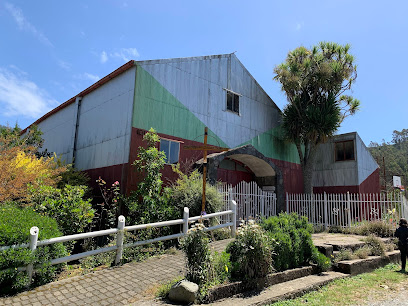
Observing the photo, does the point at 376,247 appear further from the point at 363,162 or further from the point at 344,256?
the point at 363,162

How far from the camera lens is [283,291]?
17.9 ft

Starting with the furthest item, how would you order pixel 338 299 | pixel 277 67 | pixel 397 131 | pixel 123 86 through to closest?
1. pixel 397 131
2. pixel 277 67
3. pixel 123 86
4. pixel 338 299

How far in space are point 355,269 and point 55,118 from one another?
1713 cm

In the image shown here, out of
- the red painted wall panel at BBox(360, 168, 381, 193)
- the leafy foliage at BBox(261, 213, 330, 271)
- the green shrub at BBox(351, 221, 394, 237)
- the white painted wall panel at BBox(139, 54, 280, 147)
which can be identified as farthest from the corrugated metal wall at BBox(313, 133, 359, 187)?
the leafy foliage at BBox(261, 213, 330, 271)

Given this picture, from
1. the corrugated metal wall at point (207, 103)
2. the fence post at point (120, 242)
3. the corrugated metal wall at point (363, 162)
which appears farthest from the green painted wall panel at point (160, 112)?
the corrugated metal wall at point (363, 162)

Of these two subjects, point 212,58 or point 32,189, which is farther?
point 212,58

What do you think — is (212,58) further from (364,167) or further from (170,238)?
(364,167)

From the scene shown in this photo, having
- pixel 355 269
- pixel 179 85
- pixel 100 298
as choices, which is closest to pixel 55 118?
pixel 179 85

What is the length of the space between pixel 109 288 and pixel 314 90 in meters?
15.2

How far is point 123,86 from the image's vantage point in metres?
11.8

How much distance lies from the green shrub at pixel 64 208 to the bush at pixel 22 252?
3.87 ft

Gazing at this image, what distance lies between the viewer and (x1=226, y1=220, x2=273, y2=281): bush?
5.59 metres

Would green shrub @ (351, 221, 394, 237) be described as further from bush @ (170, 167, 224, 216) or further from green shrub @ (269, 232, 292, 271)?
green shrub @ (269, 232, 292, 271)

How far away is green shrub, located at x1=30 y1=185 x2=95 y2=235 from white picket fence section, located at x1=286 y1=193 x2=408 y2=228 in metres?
10.3
